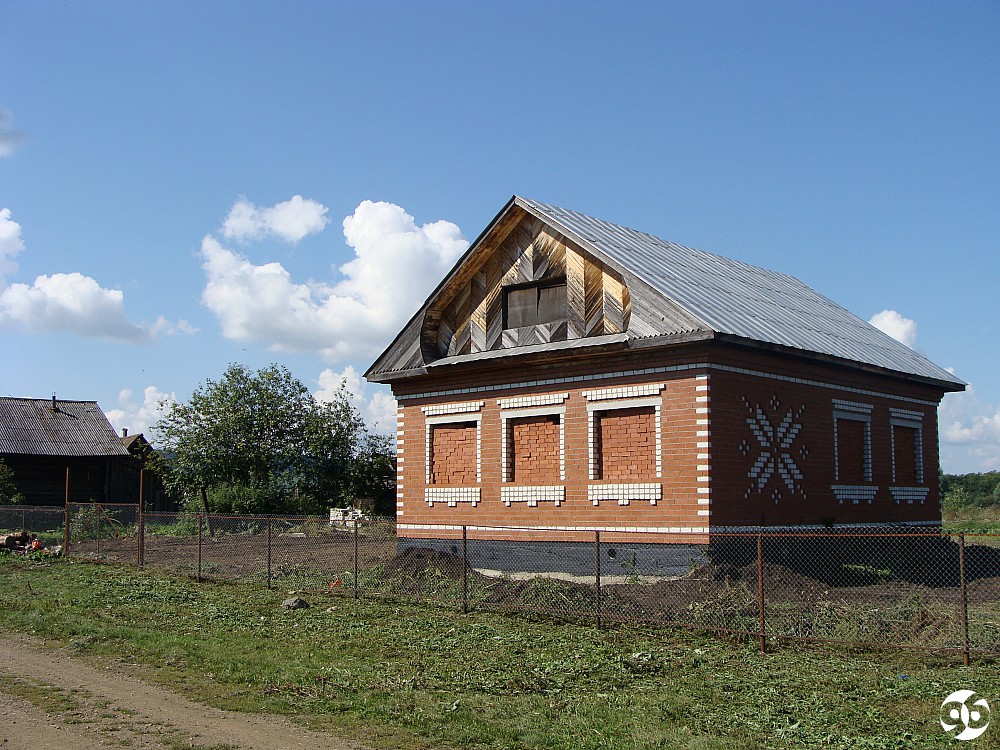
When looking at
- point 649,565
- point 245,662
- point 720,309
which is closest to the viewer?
point 245,662

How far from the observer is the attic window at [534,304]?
19.8 metres

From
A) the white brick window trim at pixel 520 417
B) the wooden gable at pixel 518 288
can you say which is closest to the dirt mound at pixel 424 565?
the white brick window trim at pixel 520 417

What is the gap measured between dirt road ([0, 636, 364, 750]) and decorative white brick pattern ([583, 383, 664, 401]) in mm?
10088

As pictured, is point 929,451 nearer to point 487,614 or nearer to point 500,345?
point 500,345

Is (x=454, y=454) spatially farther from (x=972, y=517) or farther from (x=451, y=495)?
(x=972, y=517)

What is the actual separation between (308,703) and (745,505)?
34.0 ft

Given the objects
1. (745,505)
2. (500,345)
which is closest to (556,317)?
(500,345)

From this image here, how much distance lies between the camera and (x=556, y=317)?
19.7 m

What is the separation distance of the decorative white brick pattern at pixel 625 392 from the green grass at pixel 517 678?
5453mm

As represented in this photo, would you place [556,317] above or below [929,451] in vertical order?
above

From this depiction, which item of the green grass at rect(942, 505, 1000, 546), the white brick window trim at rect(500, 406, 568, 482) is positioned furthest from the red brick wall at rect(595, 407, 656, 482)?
the green grass at rect(942, 505, 1000, 546)

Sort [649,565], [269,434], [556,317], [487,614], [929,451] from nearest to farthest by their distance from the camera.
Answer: [487,614] → [649,565] → [556,317] → [929,451] → [269,434]

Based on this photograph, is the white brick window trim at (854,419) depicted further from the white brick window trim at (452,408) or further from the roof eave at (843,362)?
the white brick window trim at (452,408)

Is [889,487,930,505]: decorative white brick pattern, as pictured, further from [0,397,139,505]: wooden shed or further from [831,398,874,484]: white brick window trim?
[0,397,139,505]: wooden shed
